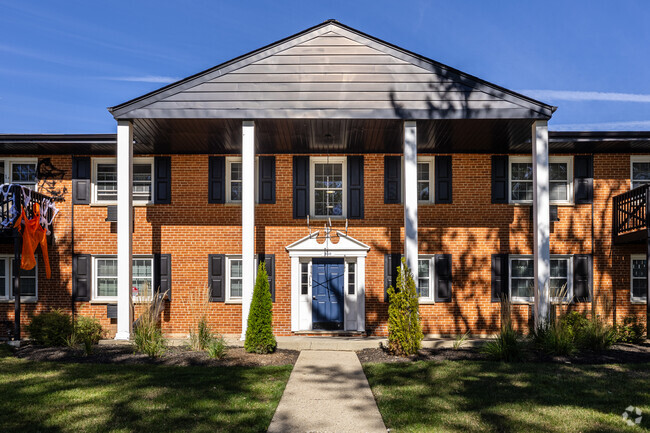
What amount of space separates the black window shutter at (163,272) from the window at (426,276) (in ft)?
22.7

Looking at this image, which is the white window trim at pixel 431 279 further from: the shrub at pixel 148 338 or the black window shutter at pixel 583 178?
the shrub at pixel 148 338

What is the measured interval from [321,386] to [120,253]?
583 cm

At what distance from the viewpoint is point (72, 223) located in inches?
545

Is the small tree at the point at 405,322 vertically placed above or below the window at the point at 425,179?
below

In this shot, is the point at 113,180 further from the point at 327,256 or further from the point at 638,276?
the point at 638,276

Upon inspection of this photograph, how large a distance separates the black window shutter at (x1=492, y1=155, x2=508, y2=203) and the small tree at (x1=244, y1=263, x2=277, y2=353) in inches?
289

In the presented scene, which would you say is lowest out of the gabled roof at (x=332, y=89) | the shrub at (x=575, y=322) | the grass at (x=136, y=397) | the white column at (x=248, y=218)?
the grass at (x=136, y=397)

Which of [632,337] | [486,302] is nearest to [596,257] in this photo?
[632,337]

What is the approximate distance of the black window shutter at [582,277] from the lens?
542 inches

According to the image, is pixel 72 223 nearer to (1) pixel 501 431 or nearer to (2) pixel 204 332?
(2) pixel 204 332

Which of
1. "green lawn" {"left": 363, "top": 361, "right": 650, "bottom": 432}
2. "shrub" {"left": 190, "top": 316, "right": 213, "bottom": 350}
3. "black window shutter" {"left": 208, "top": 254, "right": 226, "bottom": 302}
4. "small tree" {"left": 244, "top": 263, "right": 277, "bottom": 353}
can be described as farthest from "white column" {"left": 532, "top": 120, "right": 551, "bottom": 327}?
"black window shutter" {"left": 208, "top": 254, "right": 226, "bottom": 302}

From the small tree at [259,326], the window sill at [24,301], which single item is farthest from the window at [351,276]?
the window sill at [24,301]

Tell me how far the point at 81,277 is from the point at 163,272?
226 centimetres

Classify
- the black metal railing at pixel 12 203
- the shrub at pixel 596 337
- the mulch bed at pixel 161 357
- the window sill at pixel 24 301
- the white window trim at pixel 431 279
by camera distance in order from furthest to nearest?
the white window trim at pixel 431 279 → the window sill at pixel 24 301 → the black metal railing at pixel 12 203 → the shrub at pixel 596 337 → the mulch bed at pixel 161 357
